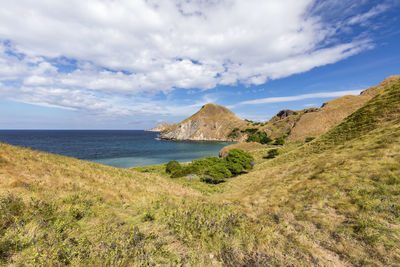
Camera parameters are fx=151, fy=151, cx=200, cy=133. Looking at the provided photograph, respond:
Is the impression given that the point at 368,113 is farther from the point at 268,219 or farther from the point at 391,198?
the point at 268,219

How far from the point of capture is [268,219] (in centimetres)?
740

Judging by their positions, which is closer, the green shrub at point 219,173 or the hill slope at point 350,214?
the hill slope at point 350,214

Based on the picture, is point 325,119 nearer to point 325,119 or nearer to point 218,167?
point 325,119

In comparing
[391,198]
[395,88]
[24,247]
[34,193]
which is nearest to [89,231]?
[24,247]

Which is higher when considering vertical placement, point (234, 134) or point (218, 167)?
point (234, 134)

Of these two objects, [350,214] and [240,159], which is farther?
[240,159]

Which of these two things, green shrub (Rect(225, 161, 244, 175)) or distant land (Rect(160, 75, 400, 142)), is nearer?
green shrub (Rect(225, 161, 244, 175))

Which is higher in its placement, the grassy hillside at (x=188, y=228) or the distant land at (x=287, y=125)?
the distant land at (x=287, y=125)

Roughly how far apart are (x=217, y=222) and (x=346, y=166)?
1200 cm

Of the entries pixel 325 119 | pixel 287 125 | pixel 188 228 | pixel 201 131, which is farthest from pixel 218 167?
pixel 201 131

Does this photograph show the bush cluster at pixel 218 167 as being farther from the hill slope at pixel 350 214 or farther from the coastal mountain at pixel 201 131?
the coastal mountain at pixel 201 131

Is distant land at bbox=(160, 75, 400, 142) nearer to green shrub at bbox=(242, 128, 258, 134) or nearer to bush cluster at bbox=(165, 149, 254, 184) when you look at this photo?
green shrub at bbox=(242, 128, 258, 134)

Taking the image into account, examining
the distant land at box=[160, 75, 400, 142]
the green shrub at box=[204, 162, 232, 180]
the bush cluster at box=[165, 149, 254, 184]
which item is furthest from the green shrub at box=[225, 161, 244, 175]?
the distant land at box=[160, 75, 400, 142]

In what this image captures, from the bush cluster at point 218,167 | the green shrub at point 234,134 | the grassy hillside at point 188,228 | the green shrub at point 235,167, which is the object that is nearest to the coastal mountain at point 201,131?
the green shrub at point 234,134
